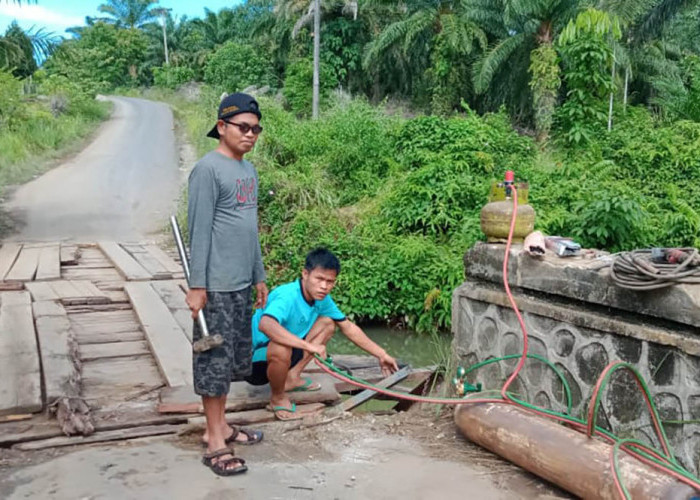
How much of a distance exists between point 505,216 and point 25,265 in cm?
575

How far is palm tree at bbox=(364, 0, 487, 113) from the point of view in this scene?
65.9 feet

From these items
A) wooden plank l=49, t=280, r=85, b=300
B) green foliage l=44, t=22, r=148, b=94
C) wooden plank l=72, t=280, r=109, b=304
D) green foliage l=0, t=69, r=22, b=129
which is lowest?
wooden plank l=72, t=280, r=109, b=304

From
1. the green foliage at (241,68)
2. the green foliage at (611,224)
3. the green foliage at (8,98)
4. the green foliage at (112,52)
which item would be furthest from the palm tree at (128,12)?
the green foliage at (611,224)

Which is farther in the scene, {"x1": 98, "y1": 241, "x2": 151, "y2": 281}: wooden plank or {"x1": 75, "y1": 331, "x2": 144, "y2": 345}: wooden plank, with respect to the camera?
{"x1": 98, "y1": 241, "x2": 151, "y2": 281}: wooden plank

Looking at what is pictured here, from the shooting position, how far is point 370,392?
4242mm

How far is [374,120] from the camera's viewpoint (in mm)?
14086

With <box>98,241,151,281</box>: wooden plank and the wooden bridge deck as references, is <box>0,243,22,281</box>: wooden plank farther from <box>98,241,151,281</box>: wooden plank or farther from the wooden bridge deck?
<box>98,241,151,281</box>: wooden plank

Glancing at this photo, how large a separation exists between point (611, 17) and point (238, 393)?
50.8ft

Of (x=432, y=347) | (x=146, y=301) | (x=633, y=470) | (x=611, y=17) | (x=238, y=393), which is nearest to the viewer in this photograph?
(x=633, y=470)

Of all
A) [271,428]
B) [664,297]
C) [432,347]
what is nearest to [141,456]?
[271,428]

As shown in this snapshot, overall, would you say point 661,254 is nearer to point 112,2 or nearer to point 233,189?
point 233,189

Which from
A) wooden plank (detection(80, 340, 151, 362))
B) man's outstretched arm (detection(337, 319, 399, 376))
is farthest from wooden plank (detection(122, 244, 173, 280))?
man's outstretched arm (detection(337, 319, 399, 376))

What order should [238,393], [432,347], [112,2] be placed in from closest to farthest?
1. [238,393]
2. [432,347]
3. [112,2]

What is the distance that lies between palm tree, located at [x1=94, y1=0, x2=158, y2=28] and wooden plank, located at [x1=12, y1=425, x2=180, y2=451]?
51.4 m
